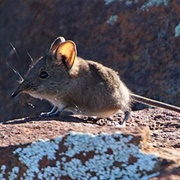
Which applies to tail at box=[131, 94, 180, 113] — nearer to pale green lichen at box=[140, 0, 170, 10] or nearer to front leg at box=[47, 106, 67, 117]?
front leg at box=[47, 106, 67, 117]

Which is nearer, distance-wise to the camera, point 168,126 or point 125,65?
point 168,126

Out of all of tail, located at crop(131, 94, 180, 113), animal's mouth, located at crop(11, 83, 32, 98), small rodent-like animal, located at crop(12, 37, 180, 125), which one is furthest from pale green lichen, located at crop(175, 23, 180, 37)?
animal's mouth, located at crop(11, 83, 32, 98)

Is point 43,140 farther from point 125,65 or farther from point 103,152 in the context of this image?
point 125,65

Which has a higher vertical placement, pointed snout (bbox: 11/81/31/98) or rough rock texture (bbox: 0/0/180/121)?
rough rock texture (bbox: 0/0/180/121)

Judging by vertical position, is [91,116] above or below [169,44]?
below

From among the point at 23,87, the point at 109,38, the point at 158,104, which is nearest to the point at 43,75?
the point at 23,87

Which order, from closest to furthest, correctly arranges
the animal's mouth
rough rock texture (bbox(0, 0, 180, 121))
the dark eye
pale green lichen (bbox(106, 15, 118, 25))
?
the animal's mouth, the dark eye, rough rock texture (bbox(0, 0, 180, 121)), pale green lichen (bbox(106, 15, 118, 25))

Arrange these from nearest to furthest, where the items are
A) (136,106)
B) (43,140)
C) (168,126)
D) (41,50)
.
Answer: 1. (43,140)
2. (168,126)
3. (136,106)
4. (41,50)

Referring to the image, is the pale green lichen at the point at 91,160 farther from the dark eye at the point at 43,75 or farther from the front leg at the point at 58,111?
the dark eye at the point at 43,75

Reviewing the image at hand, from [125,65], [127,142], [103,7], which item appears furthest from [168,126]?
[103,7]

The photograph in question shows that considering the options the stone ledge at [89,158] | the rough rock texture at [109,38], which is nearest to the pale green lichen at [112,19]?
the rough rock texture at [109,38]
